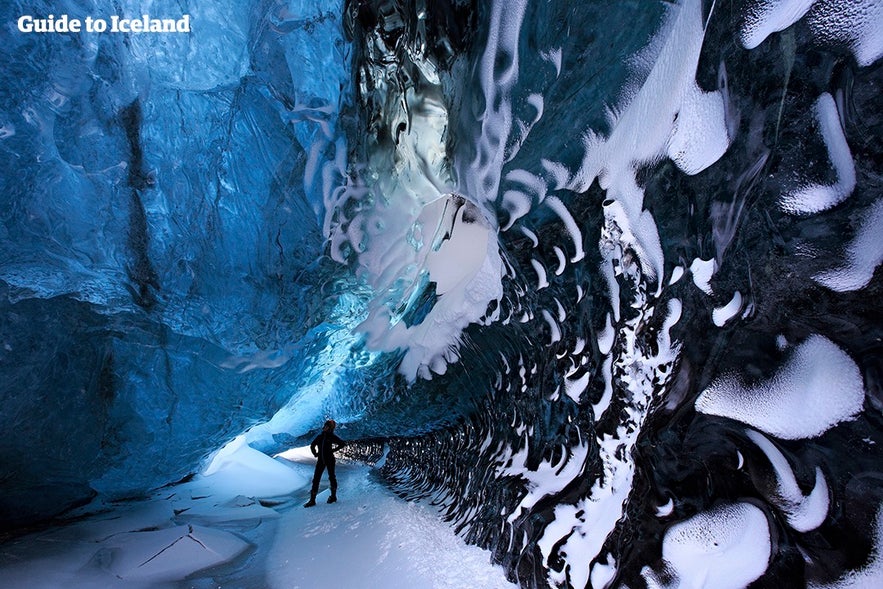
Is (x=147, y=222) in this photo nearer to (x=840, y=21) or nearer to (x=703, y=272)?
(x=703, y=272)

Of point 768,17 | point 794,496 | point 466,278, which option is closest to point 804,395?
point 794,496

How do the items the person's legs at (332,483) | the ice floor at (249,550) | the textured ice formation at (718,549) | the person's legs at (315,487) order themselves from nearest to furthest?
the textured ice formation at (718,549), the ice floor at (249,550), the person's legs at (315,487), the person's legs at (332,483)

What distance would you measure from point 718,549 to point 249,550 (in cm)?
273

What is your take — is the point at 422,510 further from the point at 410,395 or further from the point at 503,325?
the point at 503,325

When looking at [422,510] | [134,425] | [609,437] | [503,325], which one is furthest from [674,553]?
[134,425]

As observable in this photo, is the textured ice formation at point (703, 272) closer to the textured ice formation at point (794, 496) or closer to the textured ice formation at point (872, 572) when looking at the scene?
the textured ice formation at point (794, 496)

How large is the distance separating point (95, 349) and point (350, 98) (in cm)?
242

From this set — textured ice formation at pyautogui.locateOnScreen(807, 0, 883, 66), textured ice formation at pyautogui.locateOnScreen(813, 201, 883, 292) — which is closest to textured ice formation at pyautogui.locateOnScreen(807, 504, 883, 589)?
textured ice formation at pyautogui.locateOnScreen(813, 201, 883, 292)

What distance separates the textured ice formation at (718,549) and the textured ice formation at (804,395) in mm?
245

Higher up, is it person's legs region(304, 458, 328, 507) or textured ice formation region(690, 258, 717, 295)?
textured ice formation region(690, 258, 717, 295)

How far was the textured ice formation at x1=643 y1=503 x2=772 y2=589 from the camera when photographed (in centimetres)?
111

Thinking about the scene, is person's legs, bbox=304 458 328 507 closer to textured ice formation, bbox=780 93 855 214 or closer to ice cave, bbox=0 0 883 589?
ice cave, bbox=0 0 883 589

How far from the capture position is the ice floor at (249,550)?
2225 mm

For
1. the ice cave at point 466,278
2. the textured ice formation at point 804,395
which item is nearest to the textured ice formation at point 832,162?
the ice cave at point 466,278
